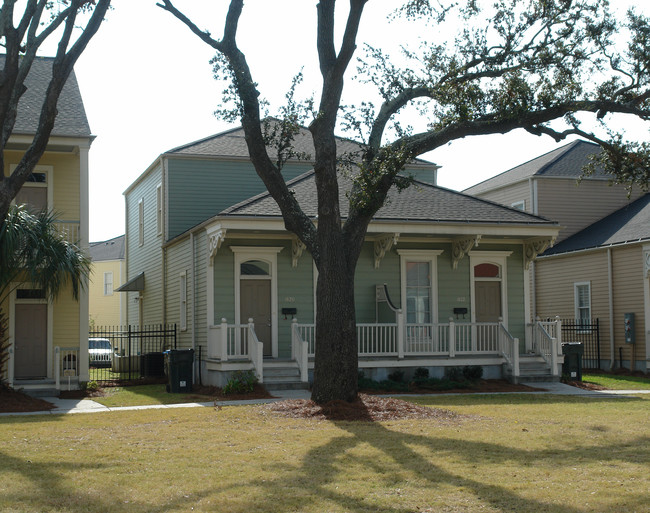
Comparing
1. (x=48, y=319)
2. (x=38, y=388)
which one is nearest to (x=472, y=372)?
(x=38, y=388)

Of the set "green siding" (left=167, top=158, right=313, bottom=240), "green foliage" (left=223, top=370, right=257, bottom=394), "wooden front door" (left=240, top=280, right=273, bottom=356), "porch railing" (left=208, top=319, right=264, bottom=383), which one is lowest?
"green foliage" (left=223, top=370, right=257, bottom=394)

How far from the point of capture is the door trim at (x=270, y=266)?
19.4 meters

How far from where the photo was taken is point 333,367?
13367 millimetres

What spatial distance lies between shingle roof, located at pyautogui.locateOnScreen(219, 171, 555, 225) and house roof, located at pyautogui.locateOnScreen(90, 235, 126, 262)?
25.6 metres

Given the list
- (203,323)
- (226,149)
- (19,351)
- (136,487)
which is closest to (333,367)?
(136,487)

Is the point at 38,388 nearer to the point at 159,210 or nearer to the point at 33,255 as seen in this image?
the point at 33,255

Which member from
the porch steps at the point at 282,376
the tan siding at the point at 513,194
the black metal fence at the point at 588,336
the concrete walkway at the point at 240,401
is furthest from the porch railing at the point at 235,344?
the tan siding at the point at 513,194

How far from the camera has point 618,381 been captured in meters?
21.0

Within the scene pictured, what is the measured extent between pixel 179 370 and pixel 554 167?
17779 mm

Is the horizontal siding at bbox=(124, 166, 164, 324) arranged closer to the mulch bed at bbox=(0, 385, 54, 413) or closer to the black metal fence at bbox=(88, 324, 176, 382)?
the black metal fence at bbox=(88, 324, 176, 382)

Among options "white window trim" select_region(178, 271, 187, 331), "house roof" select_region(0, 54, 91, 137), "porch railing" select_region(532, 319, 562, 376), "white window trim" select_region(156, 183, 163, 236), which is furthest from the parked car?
"porch railing" select_region(532, 319, 562, 376)

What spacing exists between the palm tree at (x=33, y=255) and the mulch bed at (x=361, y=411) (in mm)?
6099

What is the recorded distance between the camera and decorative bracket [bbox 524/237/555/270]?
68.9 ft

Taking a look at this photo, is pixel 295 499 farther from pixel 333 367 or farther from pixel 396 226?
pixel 396 226
